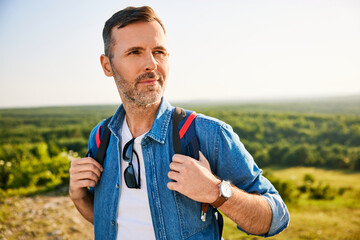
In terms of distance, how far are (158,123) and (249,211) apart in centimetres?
86

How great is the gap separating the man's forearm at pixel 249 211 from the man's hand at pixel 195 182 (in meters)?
0.12

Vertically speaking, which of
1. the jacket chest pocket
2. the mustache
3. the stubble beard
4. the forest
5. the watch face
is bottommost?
the forest

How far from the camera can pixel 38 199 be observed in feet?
25.9

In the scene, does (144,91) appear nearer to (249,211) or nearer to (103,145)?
(103,145)

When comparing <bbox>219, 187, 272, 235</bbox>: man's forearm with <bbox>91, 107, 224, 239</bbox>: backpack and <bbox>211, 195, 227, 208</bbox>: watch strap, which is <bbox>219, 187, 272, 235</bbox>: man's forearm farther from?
<bbox>91, 107, 224, 239</bbox>: backpack

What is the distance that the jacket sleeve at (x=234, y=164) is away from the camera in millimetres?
1592

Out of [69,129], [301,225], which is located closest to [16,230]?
[301,225]

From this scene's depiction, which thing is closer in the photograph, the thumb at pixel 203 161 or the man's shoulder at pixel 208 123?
the thumb at pixel 203 161

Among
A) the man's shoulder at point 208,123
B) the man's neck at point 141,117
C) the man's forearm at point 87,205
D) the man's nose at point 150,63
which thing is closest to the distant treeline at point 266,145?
the man's forearm at point 87,205

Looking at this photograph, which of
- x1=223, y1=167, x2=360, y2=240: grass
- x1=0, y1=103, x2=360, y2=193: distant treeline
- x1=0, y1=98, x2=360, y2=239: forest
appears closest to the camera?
x1=223, y1=167, x2=360, y2=240: grass

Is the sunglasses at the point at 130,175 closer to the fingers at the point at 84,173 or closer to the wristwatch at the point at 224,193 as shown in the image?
the fingers at the point at 84,173

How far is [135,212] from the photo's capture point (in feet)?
5.82

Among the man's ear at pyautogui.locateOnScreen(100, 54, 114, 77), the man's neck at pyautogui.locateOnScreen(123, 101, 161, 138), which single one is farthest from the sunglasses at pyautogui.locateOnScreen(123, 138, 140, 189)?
the man's ear at pyautogui.locateOnScreen(100, 54, 114, 77)

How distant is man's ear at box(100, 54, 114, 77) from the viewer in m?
2.16
